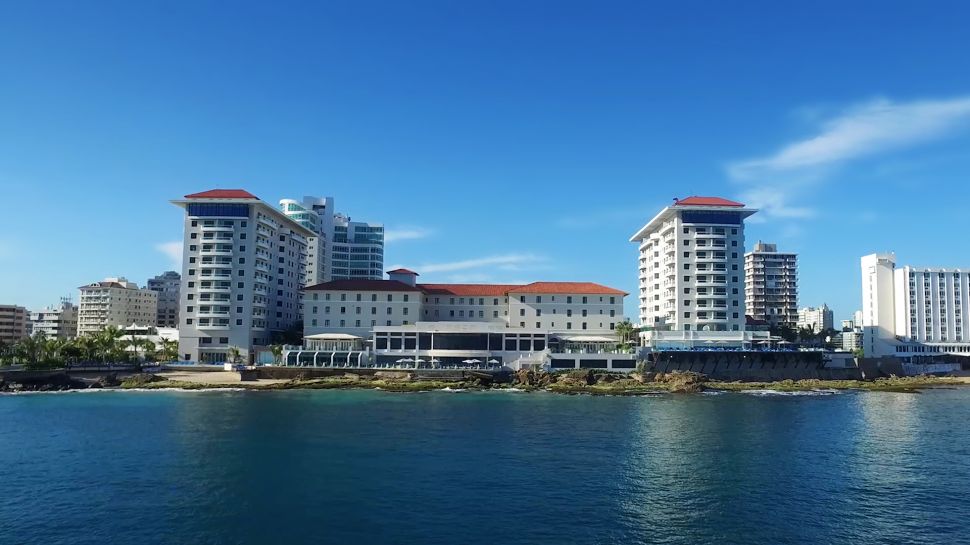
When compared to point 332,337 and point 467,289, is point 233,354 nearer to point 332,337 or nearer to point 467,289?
point 332,337

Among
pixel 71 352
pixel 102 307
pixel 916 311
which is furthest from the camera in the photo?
pixel 102 307

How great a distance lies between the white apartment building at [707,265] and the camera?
121688mm

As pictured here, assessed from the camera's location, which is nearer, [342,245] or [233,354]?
[233,354]

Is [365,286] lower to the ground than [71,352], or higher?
higher

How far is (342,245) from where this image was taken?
188500mm

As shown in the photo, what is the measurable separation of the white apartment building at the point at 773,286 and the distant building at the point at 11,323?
8164 inches

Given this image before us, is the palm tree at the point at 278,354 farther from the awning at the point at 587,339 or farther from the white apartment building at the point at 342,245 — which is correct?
the white apartment building at the point at 342,245

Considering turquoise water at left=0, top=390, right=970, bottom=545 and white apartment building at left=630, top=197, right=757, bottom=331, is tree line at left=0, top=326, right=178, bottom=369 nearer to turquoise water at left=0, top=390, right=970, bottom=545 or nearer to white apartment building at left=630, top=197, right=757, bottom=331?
turquoise water at left=0, top=390, right=970, bottom=545

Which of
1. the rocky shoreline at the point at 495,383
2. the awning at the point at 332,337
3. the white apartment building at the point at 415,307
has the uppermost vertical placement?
the white apartment building at the point at 415,307

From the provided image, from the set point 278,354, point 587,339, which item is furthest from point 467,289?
point 278,354

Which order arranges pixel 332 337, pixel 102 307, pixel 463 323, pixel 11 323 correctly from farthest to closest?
pixel 102 307
pixel 11 323
pixel 332 337
pixel 463 323

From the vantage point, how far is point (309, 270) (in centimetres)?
17762

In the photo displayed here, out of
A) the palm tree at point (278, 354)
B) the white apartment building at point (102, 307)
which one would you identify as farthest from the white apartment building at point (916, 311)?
the white apartment building at point (102, 307)

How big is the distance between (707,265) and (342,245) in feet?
344
